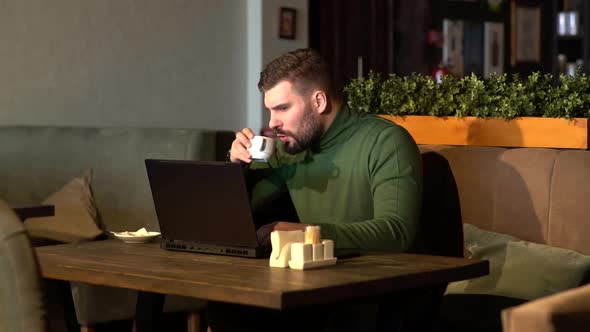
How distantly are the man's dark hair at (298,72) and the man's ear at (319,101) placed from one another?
0.05ft

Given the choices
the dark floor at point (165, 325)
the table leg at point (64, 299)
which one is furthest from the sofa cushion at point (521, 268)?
the dark floor at point (165, 325)

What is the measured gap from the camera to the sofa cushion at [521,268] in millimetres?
2787

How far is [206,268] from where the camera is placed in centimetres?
216

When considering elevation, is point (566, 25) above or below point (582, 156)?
above

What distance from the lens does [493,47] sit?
7934 millimetres

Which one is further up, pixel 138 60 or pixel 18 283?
pixel 138 60

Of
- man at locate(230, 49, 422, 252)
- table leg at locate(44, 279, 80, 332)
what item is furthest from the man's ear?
table leg at locate(44, 279, 80, 332)

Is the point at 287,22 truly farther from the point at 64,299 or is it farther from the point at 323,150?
the point at 64,299

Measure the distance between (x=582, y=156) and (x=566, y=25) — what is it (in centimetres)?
580

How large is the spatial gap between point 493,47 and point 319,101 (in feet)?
17.2

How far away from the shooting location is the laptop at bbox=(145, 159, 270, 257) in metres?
2.32

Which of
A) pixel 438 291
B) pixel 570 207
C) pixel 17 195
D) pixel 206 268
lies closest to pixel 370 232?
pixel 438 291

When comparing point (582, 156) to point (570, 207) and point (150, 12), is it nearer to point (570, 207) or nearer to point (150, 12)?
point (570, 207)

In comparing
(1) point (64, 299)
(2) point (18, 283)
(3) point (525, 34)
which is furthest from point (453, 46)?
(2) point (18, 283)
